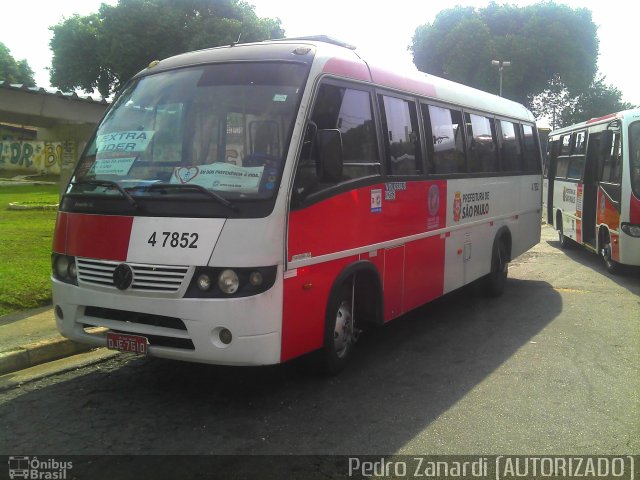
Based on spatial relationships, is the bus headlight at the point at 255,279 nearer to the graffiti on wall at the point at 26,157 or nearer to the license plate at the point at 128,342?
the license plate at the point at 128,342

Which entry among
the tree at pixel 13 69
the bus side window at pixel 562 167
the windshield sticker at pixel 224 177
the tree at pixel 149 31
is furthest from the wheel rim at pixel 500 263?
the tree at pixel 13 69

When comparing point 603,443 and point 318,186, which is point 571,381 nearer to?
point 603,443

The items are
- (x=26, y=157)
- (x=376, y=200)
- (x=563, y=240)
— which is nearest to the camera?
(x=376, y=200)

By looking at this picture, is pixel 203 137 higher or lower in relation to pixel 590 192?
higher

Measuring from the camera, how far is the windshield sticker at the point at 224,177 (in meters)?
4.29

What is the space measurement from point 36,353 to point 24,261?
12.5ft

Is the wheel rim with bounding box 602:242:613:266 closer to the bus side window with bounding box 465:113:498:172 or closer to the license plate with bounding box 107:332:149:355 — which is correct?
the bus side window with bounding box 465:113:498:172

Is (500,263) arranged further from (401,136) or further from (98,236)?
(98,236)

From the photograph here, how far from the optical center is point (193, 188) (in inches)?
168

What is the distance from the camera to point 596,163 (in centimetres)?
1181

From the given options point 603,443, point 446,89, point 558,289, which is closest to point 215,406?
point 603,443

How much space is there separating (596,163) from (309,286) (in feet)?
30.5

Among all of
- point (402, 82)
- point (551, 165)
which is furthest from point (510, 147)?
point (551, 165)

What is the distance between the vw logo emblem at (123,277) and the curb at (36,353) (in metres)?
1.49
